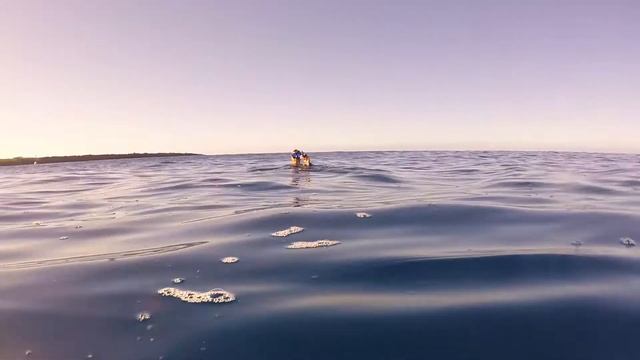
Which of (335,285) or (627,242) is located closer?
(335,285)

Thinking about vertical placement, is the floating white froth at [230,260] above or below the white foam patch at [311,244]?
below

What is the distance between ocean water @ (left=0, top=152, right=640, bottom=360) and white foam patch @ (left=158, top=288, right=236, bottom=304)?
0.07 m

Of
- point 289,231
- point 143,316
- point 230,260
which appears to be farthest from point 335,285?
point 289,231

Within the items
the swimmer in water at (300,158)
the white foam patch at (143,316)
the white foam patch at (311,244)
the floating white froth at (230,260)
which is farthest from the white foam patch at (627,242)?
the swimmer in water at (300,158)

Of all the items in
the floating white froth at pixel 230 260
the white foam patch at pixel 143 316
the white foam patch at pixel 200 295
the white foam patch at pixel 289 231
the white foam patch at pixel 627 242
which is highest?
the white foam patch at pixel 627 242

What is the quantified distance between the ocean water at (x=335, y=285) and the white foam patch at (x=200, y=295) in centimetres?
7

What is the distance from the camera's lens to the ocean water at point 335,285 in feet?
11.6

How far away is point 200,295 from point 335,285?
1589 millimetres

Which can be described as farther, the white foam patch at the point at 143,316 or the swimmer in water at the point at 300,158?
the swimmer in water at the point at 300,158

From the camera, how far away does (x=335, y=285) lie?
4.87m

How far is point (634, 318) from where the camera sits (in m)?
3.80

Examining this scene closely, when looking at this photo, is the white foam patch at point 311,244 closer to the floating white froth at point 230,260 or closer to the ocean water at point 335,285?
the ocean water at point 335,285

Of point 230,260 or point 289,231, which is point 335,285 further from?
point 289,231

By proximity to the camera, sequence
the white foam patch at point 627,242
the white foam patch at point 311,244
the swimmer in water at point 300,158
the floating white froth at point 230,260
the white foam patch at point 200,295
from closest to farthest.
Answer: the white foam patch at point 200,295
the floating white froth at point 230,260
the white foam patch at point 627,242
the white foam patch at point 311,244
the swimmer in water at point 300,158
